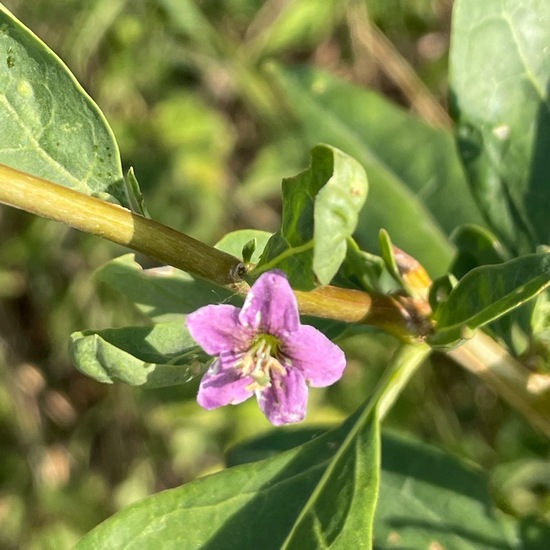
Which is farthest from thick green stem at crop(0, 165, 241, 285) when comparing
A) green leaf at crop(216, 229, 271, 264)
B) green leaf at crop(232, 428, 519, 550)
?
green leaf at crop(232, 428, 519, 550)

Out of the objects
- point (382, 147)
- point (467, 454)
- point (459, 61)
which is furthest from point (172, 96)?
point (459, 61)

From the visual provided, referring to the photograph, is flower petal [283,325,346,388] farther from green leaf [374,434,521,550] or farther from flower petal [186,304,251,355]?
green leaf [374,434,521,550]

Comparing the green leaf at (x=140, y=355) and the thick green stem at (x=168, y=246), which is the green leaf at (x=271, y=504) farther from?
the green leaf at (x=140, y=355)

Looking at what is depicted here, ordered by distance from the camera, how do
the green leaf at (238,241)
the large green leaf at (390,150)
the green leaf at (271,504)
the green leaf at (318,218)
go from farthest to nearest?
1. the large green leaf at (390,150)
2. the green leaf at (238,241)
3. the green leaf at (271,504)
4. the green leaf at (318,218)

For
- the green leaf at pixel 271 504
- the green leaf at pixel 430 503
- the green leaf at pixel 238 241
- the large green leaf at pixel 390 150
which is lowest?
the green leaf at pixel 430 503

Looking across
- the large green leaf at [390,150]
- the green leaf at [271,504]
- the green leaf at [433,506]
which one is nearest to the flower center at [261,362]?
the green leaf at [271,504]

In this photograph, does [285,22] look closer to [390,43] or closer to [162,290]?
[390,43]
